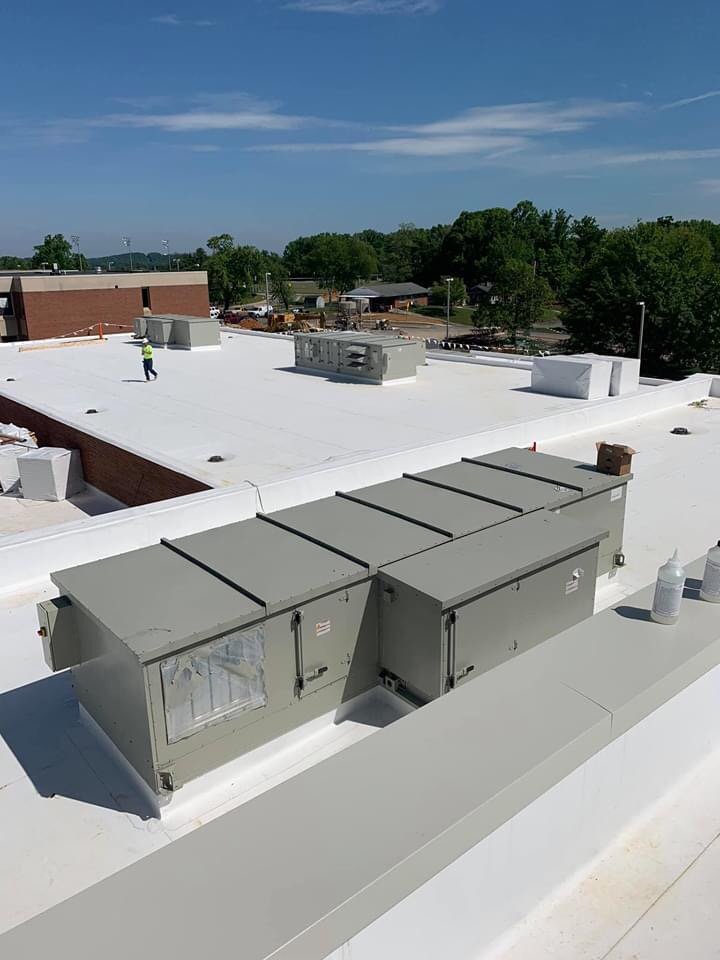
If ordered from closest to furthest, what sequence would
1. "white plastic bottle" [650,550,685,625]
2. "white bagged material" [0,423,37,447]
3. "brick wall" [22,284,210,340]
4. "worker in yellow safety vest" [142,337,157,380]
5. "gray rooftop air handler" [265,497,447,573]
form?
"white plastic bottle" [650,550,685,625] < "gray rooftop air handler" [265,497,447,573] < "white bagged material" [0,423,37,447] < "worker in yellow safety vest" [142,337,157,380] < "brick wall" [22,284,210,340]

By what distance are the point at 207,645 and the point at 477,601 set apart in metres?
2.11

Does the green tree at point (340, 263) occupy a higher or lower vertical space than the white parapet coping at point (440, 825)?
higher

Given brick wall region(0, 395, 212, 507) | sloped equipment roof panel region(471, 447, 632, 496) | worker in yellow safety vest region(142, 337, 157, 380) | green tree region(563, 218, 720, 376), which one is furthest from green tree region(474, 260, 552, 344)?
sloped equipment roof panel region(471, 447, 632, 496)

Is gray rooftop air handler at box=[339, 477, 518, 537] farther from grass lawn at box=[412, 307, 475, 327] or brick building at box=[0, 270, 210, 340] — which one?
grass lawn at box=[412, 307, 475, 327]

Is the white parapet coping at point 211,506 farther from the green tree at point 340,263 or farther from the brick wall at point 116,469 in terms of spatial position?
the green tree at point 340,263

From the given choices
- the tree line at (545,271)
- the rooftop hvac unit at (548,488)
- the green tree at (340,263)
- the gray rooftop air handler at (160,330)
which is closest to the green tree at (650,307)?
the tree line at (545,271)

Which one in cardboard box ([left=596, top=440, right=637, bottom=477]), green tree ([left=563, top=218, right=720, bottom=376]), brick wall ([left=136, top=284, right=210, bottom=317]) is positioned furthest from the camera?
brick wall ([left=136, top=284, right=210, bottom=317])

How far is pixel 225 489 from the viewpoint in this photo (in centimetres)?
1084

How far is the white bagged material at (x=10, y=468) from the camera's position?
17844 millimetres

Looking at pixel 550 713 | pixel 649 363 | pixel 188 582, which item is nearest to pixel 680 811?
pixel 550 713

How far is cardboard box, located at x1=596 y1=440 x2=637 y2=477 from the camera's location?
10070 millimetres

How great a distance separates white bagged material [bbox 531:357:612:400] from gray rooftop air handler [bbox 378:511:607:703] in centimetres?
1234

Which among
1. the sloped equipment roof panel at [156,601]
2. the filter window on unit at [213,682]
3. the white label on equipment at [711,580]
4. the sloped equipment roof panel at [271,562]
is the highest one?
the white label on equipment at [711,580]

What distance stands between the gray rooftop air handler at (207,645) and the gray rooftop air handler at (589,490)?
318cm
